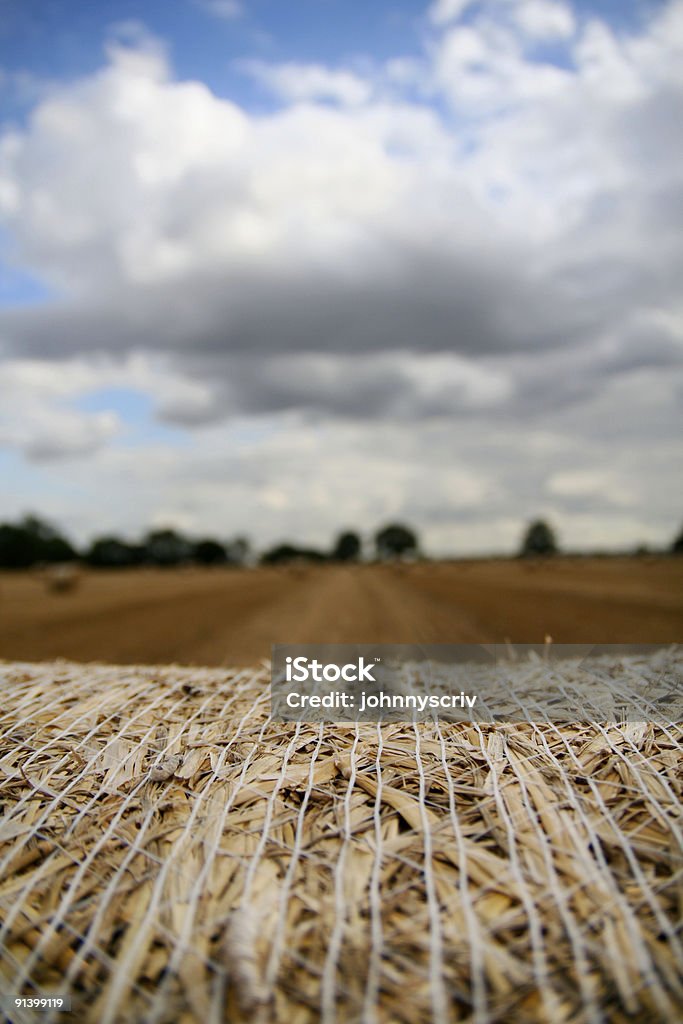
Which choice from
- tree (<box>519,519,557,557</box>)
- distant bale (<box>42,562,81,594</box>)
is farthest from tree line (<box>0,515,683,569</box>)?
distant bale (<box>42,562,81,594</box>)

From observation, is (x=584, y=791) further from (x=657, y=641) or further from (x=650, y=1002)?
(x=657, y=641)

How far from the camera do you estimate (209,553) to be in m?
151

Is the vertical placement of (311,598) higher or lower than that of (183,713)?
lower

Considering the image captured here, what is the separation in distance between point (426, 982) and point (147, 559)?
142 m

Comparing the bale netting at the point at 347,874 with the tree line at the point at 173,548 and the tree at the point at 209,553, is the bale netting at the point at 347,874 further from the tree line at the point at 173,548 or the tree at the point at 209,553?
the tree at the point at 209,553

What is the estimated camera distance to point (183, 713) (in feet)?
15.2

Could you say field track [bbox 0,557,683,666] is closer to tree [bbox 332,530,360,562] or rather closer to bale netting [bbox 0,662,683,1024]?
bale netting [bbox 0,662,683,1024]

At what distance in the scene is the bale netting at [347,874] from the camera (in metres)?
2.61

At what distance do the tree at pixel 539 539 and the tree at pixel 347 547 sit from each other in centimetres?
3913

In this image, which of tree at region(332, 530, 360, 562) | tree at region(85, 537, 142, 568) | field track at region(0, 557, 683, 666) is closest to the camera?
field track at region(0, 557, 683, 666)

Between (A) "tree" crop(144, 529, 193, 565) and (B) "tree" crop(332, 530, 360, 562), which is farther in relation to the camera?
(B) "tree" crop(332, 530, 360, 562)

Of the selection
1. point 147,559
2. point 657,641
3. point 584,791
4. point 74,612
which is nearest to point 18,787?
point 584,791

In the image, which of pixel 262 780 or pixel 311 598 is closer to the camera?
pixel 262 780

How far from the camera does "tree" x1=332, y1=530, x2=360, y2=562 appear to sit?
164750mm
